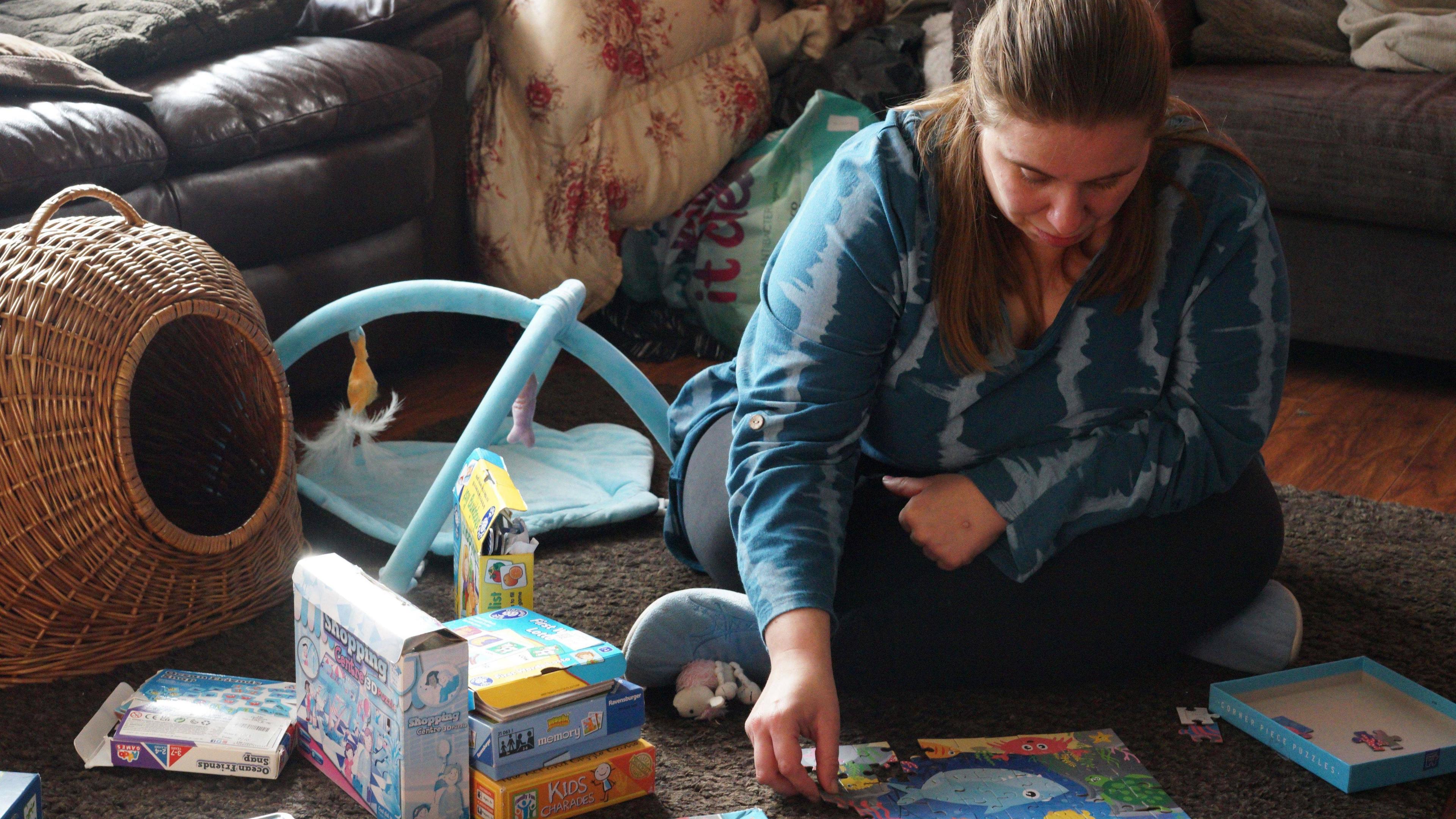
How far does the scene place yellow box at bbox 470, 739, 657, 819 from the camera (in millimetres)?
954

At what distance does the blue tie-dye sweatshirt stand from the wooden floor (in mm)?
715

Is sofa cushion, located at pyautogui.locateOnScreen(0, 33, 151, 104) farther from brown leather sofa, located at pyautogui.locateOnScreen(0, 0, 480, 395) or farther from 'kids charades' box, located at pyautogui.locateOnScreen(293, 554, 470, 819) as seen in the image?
'kids charades' box, located at pyautogui.locateOnScreen(293, 554, 470, 819)

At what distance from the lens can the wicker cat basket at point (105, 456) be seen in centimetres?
110

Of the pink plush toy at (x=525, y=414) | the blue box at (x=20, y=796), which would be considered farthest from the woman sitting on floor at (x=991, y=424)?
the blue box at (x=20, y=796)

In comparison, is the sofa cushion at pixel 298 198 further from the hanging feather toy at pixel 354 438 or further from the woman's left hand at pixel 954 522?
the woman's left hand at pixel 954 522

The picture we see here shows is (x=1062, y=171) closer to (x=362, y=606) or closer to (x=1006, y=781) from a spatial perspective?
(x=1006, y=781)

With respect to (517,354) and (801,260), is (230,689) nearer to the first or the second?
(517,354)

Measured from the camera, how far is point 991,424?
3.73ft

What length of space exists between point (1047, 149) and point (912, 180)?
0.16 m

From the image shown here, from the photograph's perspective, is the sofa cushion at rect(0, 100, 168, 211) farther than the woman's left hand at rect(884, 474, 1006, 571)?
Yes

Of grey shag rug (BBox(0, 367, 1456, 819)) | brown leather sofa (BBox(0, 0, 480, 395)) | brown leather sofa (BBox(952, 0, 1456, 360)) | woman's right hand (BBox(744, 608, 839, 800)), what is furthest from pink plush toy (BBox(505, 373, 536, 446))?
brown leather sofa (BBox(952, 0, 1456, 360))

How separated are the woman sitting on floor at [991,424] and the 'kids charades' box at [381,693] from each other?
25cm

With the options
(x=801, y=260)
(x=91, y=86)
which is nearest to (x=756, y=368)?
(x=801, y=260)

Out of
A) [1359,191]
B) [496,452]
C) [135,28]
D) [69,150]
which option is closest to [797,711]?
[496,452]
